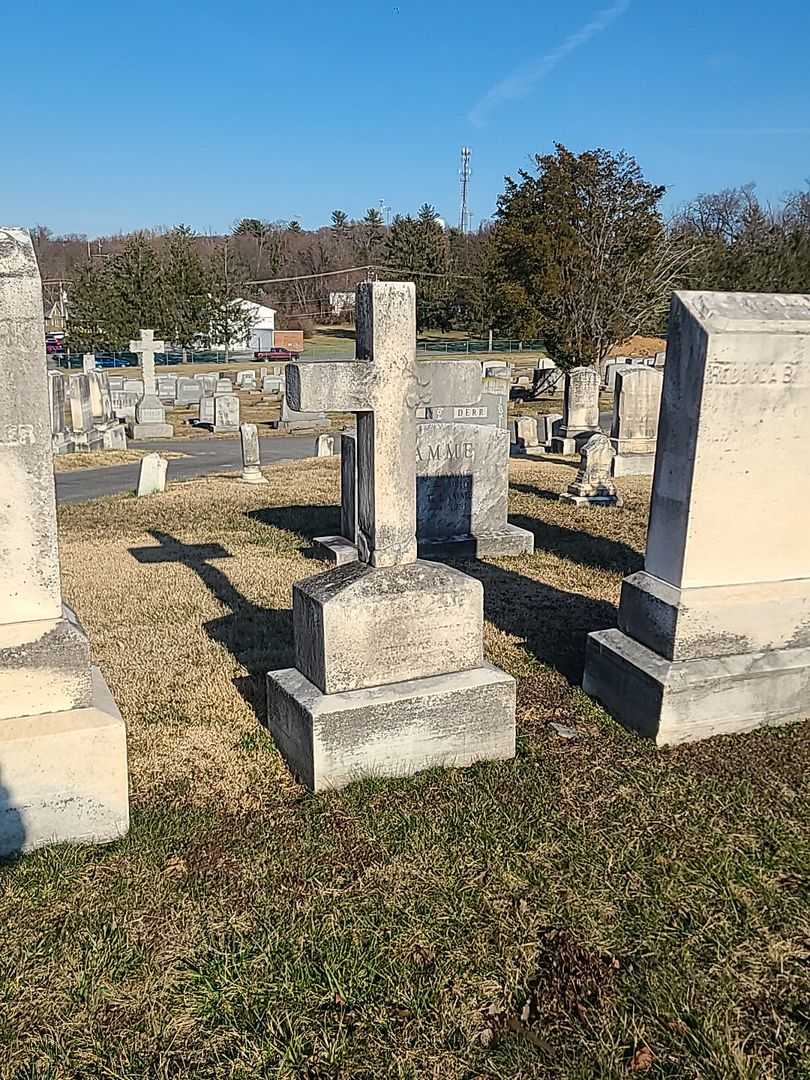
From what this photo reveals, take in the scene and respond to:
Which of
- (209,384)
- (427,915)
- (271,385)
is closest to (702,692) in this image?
(427,915)

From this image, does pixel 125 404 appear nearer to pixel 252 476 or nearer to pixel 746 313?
pixel 252 476

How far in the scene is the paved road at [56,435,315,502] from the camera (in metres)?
14.5

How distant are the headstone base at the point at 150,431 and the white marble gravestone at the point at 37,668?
19960 millimetres

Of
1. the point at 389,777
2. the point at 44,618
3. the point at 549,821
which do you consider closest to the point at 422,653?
the point at 389,777

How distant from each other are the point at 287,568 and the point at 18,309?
4.95m

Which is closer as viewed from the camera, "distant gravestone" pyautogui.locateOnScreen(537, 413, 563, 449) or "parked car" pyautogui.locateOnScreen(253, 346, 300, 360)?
"distant gravestone" pyautogui.locateOnScreen(537, 413, 563, 449)

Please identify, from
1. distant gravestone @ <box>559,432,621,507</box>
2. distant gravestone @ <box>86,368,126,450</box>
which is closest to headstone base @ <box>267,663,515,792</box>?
distant gravestone @ <box>559,432,621,507</box>

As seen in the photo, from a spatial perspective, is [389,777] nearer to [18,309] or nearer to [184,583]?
[18,309]

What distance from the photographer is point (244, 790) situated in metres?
3.96

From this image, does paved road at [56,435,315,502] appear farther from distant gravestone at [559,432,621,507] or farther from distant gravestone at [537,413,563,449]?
distant gravestone at [559,432,621,507]

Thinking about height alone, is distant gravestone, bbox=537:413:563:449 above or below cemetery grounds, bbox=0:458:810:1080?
below

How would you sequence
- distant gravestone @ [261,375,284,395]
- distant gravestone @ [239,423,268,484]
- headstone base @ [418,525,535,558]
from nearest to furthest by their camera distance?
1. headstone base @ [418,525,535,558]
2. distant gravestone @ [239,423,268,484]
3. distant gravestone @ [261,375,284,395]

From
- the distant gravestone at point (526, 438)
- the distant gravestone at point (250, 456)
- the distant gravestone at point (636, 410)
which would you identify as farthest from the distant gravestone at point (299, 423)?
the distant gravestone at point (636, 410)

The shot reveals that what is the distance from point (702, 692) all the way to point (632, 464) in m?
9.51
